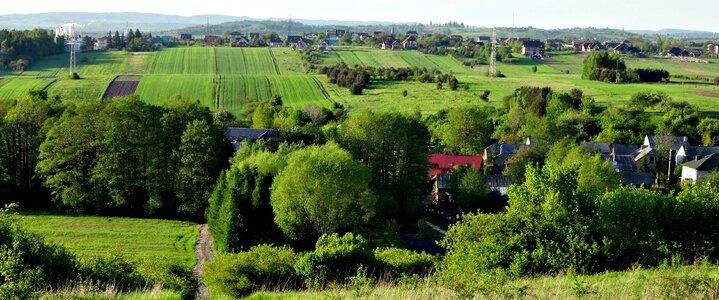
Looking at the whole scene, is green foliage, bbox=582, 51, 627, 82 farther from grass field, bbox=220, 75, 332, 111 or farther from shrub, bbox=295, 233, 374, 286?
shrub, bbox=295, 233, 374, 286

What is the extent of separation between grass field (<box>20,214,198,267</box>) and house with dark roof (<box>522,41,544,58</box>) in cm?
9724

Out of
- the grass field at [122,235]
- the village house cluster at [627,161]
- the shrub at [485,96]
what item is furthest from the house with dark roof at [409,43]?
the grass field at [122,235]

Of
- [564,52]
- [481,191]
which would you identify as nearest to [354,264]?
[481,191]

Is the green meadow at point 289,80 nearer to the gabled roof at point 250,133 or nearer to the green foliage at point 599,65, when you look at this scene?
the green foliage at point 599,65

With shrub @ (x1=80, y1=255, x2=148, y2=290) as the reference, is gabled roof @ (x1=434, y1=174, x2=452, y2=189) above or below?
below

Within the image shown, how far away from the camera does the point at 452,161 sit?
48.4 meters

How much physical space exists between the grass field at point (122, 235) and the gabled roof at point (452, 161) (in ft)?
67.2

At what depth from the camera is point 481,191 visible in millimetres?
36094

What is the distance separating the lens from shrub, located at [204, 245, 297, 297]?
17562mm

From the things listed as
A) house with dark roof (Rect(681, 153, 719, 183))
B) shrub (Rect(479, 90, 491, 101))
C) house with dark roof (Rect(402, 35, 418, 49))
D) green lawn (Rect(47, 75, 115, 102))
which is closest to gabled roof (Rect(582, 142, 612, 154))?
house with dark roof (Rect(681, 153, 719, 183))

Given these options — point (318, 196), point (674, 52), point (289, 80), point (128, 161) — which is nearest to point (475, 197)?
point (318, 196)

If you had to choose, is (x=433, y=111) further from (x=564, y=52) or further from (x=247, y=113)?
(x=564, y=52)

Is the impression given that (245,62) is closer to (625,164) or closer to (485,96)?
(485,96)

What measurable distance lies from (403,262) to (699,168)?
99.4 feet
